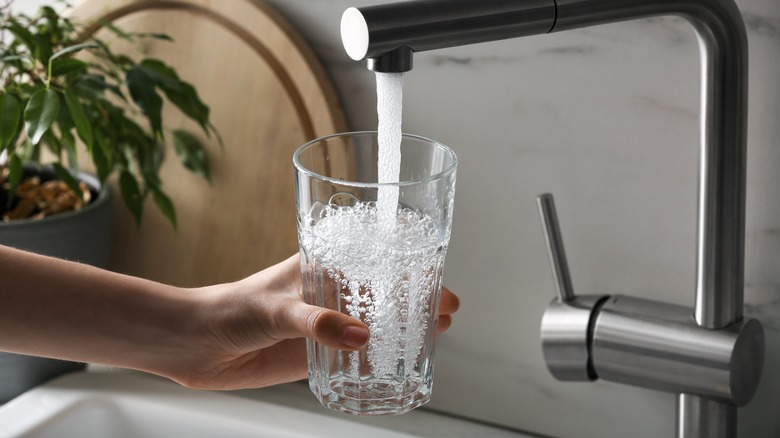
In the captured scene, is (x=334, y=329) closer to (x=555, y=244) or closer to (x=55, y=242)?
(x=555, y=244)

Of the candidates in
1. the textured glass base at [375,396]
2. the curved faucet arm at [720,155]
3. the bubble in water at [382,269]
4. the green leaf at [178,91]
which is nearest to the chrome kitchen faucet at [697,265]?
the curved faucet arm at [720,155]

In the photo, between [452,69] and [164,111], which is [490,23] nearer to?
[452,69]

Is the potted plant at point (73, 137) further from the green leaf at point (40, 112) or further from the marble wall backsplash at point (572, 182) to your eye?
the marble wall backsplash at point (572, 182)

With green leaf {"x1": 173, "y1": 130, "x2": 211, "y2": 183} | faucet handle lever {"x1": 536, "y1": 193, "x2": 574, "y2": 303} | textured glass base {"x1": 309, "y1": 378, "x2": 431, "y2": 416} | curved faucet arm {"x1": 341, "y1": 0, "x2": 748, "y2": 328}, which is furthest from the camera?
green leaf {"x1": 173, "y1": 130, "x2": 211, "y2": 183}

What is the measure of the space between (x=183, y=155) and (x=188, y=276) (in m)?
0.14

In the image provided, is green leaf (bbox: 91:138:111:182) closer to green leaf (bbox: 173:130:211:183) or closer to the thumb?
green leaf (bbox: 173:130:211:183)

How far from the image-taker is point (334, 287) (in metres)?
0.57

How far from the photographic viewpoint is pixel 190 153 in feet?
3.27

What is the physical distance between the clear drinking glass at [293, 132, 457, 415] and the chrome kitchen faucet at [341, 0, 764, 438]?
9cm

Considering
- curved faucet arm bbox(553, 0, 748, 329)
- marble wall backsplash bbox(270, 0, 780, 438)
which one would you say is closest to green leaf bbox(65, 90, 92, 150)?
marble wall backsplash bbox(270, 0, 780, 438)

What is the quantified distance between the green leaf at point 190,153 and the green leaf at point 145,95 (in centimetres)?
11

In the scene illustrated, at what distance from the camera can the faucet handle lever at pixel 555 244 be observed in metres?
0.76

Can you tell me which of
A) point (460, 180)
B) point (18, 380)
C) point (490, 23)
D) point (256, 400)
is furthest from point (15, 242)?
point (490, 23)

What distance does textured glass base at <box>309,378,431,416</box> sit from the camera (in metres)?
0.59
